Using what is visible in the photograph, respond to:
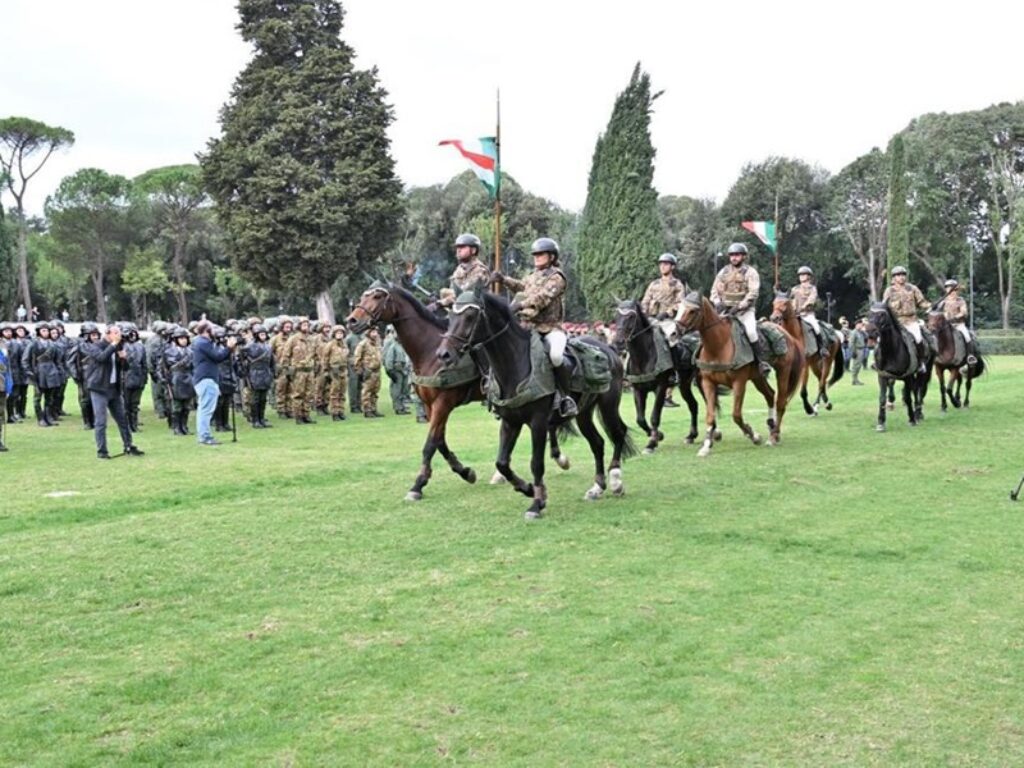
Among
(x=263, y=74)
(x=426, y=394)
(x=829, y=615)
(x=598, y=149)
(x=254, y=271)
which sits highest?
(x=263, y=74)

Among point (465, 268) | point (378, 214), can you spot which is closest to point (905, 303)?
point (465, 268)

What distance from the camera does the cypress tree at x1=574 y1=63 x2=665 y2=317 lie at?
127 ft

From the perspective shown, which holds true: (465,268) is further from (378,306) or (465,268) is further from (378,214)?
(378,214)

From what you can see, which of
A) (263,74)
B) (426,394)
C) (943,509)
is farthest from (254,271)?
(943,509)

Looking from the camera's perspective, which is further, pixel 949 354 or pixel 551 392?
pixel 949 354

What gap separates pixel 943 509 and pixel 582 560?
13.8 ft

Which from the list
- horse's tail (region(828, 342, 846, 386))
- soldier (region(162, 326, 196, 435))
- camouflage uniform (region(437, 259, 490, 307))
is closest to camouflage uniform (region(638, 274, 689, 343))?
camouflage uniform (region(437, 259, 490, 307))

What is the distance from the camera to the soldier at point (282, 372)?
22.1 m

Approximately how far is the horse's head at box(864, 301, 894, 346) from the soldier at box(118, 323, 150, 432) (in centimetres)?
1316

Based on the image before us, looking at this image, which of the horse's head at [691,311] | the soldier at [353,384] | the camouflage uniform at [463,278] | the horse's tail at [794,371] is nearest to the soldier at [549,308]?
the camouflage uniform at [463,278]

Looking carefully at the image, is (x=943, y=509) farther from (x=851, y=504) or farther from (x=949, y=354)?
(x=949, y=354)

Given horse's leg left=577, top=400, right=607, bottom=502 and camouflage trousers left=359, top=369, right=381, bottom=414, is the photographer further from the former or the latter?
horse's leg left=577, top=400, right=607, bottom=502

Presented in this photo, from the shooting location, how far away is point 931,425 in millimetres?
17562

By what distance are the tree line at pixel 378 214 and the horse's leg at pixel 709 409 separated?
1967 cm
